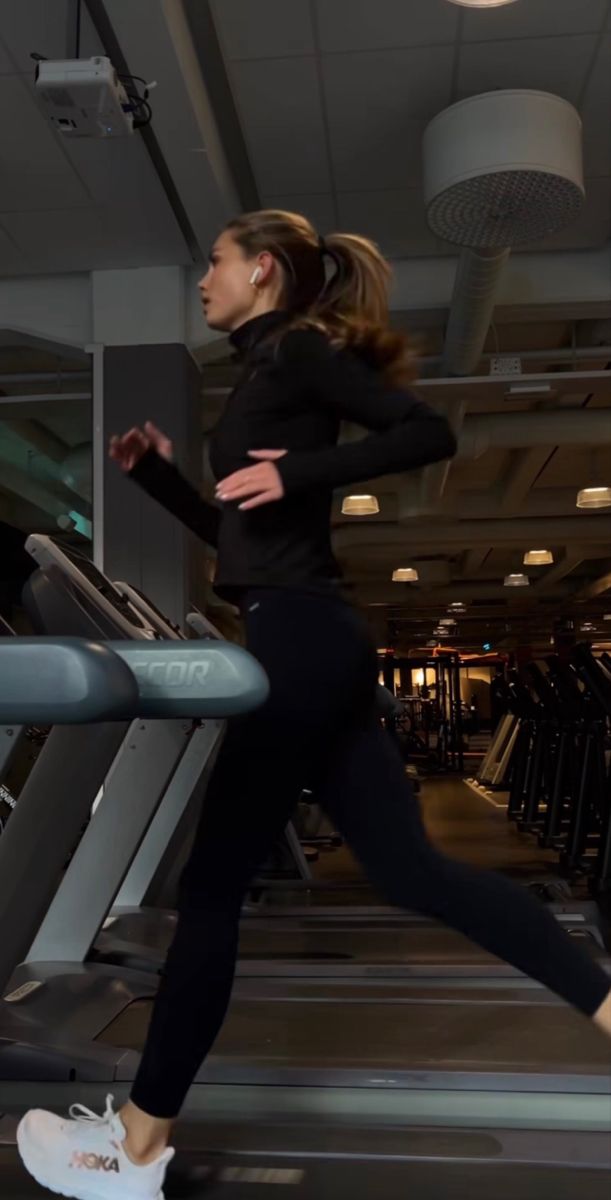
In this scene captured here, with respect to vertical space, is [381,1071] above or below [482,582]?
below

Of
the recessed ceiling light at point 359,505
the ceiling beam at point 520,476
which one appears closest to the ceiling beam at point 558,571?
the ceiling beam at point 520,476

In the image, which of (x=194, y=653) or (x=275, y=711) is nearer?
(x=194, y=653)

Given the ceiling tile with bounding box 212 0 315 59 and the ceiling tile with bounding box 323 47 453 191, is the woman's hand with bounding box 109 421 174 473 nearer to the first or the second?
the ceiling tile with bounding box 212 0 315 59

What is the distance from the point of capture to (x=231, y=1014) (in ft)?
7.38

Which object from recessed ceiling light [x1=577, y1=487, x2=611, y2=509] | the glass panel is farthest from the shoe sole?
recessed ceiling light [x1=577, y1=487, x2=611, y2=509]

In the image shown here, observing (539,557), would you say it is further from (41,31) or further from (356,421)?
(356,421)

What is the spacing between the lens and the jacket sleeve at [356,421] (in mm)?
1245

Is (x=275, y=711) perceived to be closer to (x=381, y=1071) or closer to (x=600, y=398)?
(x=381, y=1071)

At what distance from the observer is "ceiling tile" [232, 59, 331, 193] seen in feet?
11.9

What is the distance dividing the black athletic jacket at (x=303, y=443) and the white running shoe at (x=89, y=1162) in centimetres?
65

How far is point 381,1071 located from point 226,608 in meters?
11.2

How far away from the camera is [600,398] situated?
7.09 m

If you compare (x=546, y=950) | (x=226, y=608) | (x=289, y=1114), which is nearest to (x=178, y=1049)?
(x=546, y=950)

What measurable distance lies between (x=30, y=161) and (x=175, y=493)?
320cm
